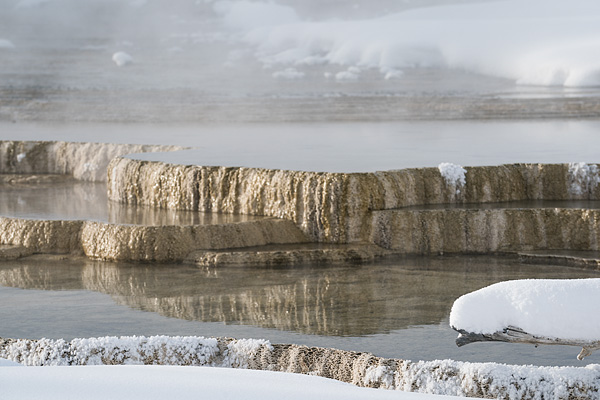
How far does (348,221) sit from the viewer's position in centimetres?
905

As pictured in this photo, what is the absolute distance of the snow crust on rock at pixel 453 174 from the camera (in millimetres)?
9711

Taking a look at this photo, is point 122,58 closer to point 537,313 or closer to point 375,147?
point 375,147

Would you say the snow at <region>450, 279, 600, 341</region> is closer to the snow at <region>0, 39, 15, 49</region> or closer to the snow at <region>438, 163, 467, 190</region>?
the snow at <region>438, 163, 467, 190</region>

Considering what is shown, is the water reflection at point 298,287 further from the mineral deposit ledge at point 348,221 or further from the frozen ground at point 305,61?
the frozen ground at point 305,61

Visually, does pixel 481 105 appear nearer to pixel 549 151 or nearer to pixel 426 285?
pixel 549 151

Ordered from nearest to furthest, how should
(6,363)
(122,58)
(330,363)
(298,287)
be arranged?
1. (6,363)
2. (330,363)
3. (298,287)
4. (122,58)

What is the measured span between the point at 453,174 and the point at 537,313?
5770 millimetres

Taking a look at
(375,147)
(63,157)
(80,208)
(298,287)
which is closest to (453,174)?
(298,287)

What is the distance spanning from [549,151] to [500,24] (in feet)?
57.7

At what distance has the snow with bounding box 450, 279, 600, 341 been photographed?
398 centimetres

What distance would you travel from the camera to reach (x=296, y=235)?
910 cm

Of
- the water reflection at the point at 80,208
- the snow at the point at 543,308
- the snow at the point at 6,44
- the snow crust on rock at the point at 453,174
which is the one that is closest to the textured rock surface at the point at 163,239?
the water reflection at the point at 80,208

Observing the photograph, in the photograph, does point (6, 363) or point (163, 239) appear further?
point (163, 239)

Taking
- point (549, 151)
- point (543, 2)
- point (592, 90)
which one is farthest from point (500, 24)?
point (549, 151)
